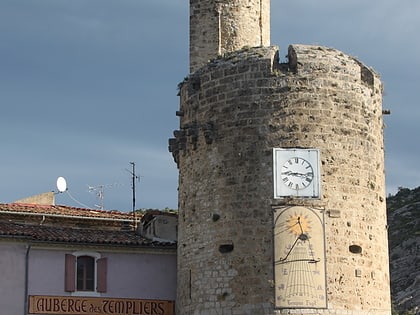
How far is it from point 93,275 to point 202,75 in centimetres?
651

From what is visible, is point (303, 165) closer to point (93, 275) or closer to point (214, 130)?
point (214, 130)

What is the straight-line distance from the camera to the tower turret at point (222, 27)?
97.9 feet

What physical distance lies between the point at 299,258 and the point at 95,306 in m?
6.51

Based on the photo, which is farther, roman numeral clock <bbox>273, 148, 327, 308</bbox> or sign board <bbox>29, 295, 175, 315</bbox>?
sign board <bbox>29, 295, 175, 315</bbox>

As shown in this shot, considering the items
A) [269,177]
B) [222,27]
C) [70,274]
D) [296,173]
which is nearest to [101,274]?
[70,274]

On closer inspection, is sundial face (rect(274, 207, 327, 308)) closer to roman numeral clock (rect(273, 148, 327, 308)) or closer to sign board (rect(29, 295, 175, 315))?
roman numeral clock (rect(273, 148, 327, 308))

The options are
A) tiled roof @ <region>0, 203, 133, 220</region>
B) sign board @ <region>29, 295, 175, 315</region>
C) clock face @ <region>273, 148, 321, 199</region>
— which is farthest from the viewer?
tiled roof @ <region>0, 203, 133, 220</region>

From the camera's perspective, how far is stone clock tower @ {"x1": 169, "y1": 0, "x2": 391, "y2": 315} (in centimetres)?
2456

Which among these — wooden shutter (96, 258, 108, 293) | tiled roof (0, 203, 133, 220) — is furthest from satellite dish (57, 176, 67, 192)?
wooden shutter (96, 258, 108, 293)

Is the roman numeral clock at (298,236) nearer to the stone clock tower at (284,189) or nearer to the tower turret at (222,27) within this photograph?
the stone clock tower at (284,189)

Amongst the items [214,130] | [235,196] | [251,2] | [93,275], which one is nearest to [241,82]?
[214,130]

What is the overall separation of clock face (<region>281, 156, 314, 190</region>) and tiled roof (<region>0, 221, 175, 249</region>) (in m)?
5.22

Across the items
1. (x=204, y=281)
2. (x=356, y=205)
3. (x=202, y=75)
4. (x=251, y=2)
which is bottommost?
(x=204, y=281)

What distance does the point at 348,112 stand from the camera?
2584cm
